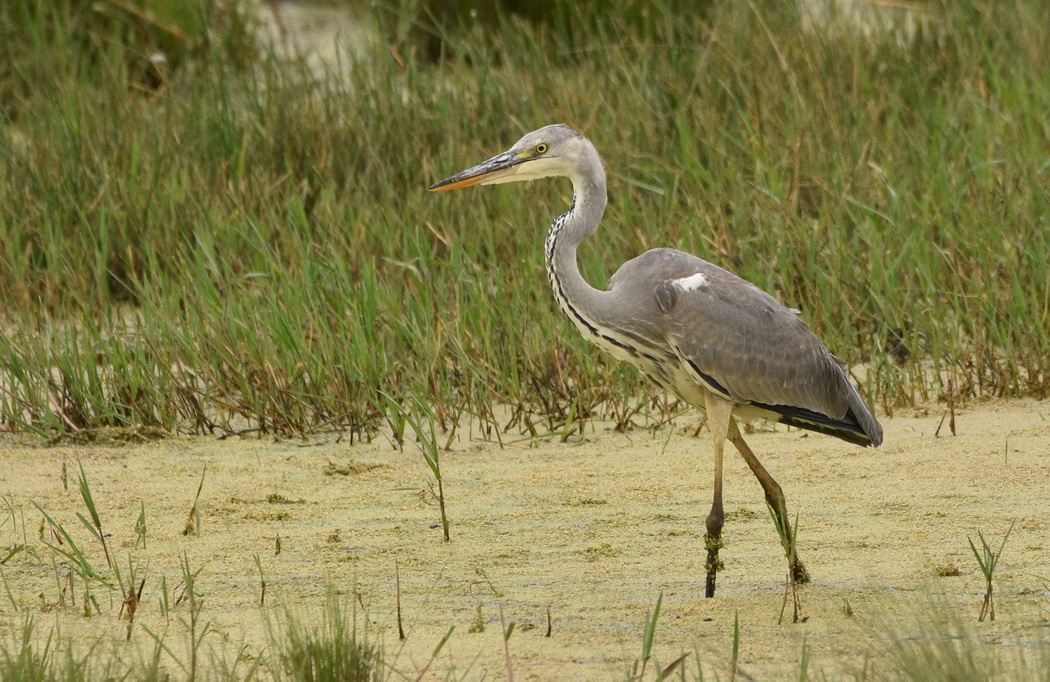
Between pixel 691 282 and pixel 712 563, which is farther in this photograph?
pixel 691 282

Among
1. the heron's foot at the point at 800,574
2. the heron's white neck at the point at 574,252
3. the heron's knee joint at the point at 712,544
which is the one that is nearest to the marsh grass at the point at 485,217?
the heron's white neck at the point at 574,252

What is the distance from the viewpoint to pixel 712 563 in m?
3.37

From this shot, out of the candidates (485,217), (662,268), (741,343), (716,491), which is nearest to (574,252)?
(662,268)

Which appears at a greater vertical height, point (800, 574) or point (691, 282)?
point (691, 282)

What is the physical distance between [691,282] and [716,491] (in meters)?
0.57

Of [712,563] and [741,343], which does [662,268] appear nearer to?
[741,343]

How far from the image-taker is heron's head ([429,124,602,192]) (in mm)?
3896

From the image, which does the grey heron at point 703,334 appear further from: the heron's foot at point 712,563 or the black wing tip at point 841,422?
the heron's foot at point 712,563

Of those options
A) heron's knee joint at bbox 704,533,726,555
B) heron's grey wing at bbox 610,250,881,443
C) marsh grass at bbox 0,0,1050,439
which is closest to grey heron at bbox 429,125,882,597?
heron's grey wing at bbox 610,250,881,443

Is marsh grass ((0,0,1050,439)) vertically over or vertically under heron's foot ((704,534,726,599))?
over

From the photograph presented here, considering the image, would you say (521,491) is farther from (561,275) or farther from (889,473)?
(889,473)

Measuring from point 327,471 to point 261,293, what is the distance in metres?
1.33

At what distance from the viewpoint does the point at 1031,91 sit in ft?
21.4

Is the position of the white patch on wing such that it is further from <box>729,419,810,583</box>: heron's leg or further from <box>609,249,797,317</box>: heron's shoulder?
<box>729,419,810,583</box>: heron's leg
